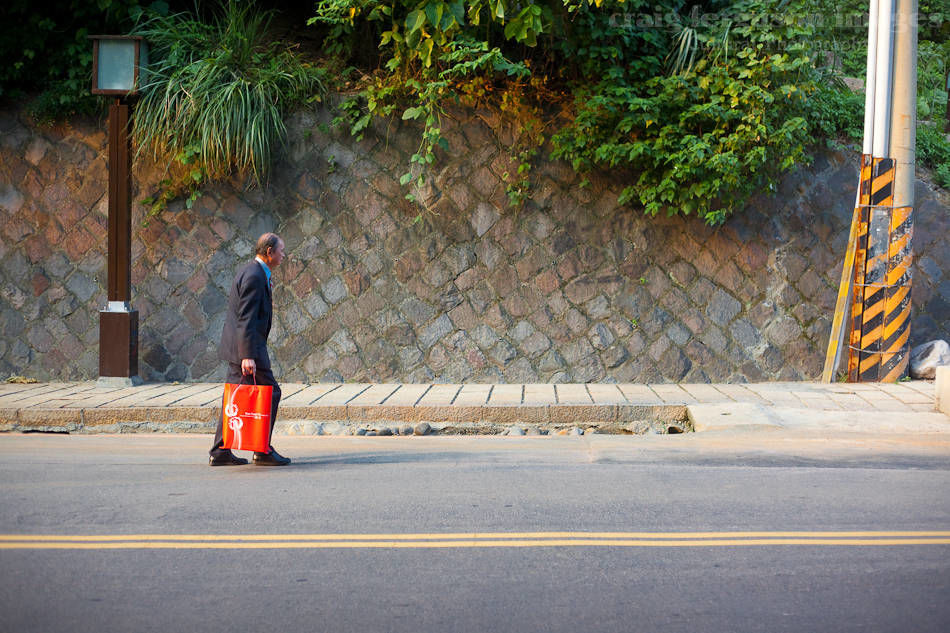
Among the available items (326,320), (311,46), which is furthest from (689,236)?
(311,46)

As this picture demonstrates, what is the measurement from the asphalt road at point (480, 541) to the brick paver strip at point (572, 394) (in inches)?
81.0

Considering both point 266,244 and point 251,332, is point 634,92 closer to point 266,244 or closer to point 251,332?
point 266,244

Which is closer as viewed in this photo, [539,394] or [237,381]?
[237,381]

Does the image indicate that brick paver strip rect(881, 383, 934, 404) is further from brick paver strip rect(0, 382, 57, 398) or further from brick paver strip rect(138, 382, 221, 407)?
brick paver strip rect(0, 382, 57, 398)

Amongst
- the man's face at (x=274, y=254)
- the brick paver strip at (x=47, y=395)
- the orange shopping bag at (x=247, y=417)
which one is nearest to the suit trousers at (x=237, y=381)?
the orange shopping bag at (x=247, y=417)

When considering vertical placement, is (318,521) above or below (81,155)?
below

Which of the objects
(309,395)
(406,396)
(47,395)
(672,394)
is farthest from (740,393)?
(47,395)

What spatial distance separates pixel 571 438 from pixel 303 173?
523 cm

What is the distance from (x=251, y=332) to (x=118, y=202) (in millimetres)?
4658

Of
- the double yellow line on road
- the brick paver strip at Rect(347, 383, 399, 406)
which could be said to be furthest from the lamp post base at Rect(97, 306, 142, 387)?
the double yellow line on road

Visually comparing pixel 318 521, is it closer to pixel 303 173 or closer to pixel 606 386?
pixel 606 386

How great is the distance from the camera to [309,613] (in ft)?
12.0

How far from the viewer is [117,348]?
1047cm

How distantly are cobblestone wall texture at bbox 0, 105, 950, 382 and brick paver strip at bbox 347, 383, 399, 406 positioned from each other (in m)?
0.42
